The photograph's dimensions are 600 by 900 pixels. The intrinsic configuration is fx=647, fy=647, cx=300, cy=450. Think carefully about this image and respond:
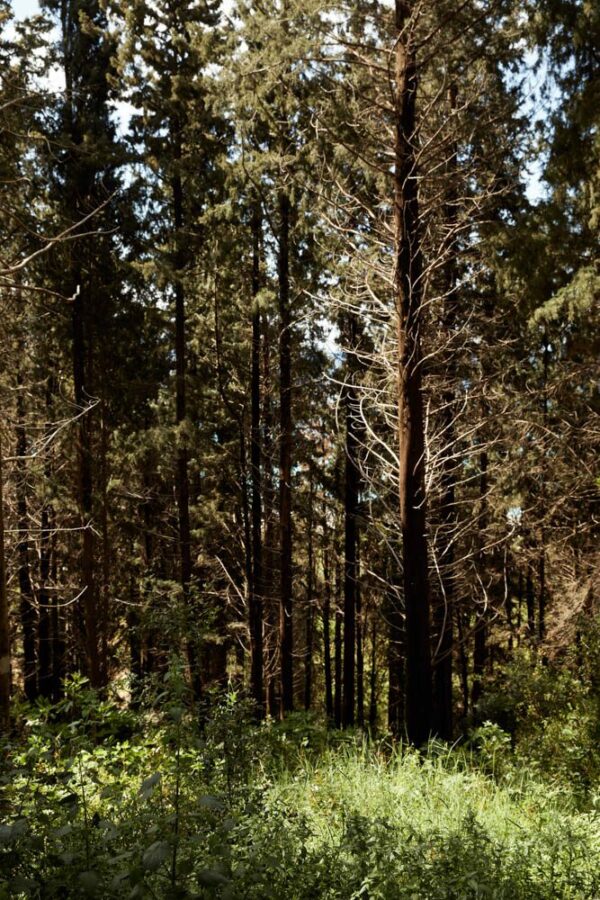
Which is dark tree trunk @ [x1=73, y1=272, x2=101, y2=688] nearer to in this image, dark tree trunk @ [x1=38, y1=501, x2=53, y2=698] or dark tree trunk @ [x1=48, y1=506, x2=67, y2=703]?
dark tree trunk @ [x1=38, y1=501, x2=53, y2=698]

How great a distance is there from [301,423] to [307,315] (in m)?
8.35

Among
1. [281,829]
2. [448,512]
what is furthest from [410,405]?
[448,512]

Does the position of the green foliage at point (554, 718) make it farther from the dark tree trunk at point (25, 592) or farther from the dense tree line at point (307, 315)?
the dark tree trunk at point (25, 592)

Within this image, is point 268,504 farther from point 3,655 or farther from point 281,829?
point 281,829

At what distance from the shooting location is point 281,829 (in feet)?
12.3

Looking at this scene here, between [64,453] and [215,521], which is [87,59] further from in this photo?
[215,521]

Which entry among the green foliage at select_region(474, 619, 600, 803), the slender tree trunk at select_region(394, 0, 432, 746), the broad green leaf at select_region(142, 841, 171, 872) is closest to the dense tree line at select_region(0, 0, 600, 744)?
the slender tree trunk at select_region(394, 0, 432, 746)

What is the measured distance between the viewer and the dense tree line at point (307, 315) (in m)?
6.57

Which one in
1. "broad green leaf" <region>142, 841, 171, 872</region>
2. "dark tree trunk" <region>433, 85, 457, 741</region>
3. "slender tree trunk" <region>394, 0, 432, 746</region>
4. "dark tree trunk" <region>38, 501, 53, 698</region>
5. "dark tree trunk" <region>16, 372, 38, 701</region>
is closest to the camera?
"broad green leaf" <region>142, 841, 171, 872</region>

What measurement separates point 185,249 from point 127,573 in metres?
10.3

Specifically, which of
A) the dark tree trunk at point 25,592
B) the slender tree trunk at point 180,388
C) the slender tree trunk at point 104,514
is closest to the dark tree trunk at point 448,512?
the slender tree trunk at point 180,388

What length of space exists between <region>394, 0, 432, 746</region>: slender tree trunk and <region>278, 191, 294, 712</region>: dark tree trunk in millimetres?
5747

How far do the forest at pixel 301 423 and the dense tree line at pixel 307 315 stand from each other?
7 centimetres

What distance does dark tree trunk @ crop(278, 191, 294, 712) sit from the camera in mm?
12180
